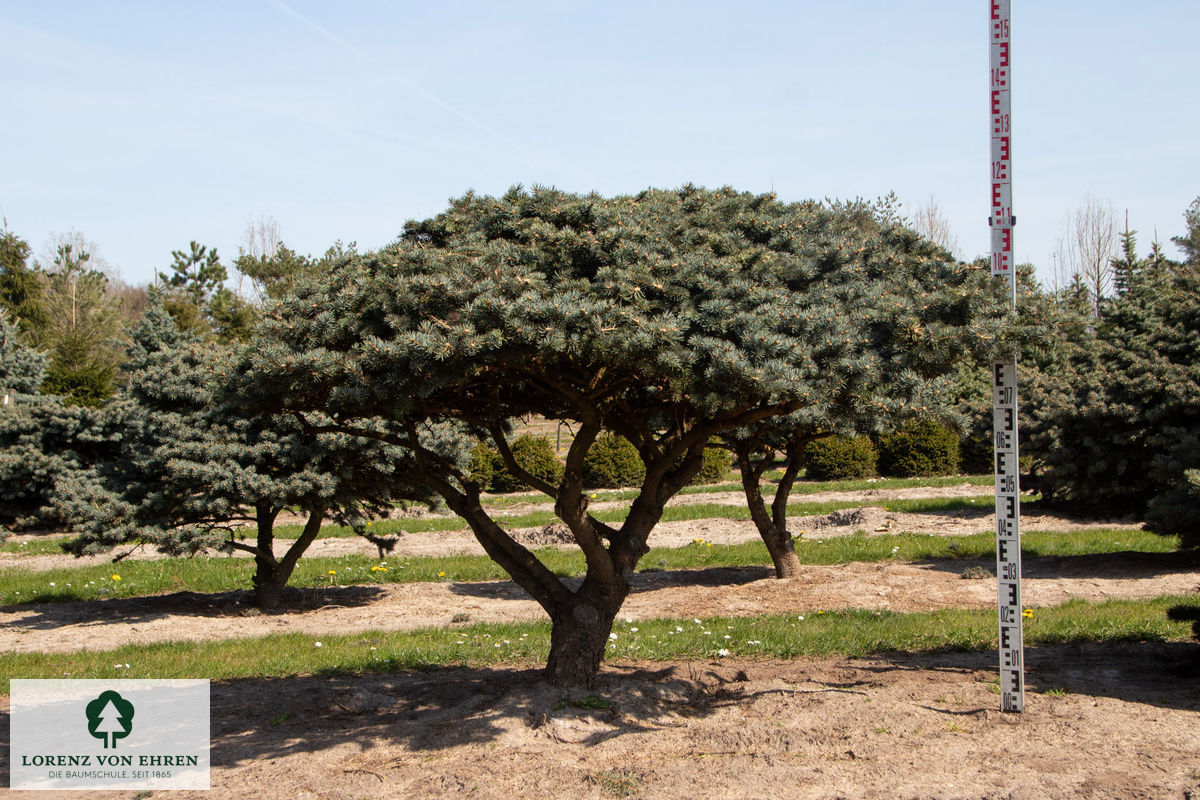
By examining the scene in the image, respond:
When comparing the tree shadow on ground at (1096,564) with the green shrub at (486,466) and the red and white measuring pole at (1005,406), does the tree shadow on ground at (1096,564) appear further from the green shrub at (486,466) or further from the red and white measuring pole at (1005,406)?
the green shrub at (486,466)

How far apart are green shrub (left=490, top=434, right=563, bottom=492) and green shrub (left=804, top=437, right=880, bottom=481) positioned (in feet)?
20.7

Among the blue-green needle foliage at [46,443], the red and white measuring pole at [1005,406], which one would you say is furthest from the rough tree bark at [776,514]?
the blue-green needle foliage at [46,443]

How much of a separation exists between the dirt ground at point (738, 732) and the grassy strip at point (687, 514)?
341 inches

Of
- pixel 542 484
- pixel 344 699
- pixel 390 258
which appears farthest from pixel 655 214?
pixel 344 699

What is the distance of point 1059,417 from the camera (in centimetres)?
1319

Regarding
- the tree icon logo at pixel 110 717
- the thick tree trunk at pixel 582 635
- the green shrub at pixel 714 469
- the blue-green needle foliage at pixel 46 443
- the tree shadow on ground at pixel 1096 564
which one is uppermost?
the blue-green needle foliage at pixel 46 443

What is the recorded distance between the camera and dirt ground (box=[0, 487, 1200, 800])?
485 cm

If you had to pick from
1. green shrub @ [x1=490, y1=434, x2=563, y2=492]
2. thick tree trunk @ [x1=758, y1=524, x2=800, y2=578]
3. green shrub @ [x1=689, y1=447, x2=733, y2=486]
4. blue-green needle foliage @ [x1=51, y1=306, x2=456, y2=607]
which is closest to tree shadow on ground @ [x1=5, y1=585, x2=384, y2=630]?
blue-green needle foliage @ [x1=51, y1=306, x2=456, y2=607]

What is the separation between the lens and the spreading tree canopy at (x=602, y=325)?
453cm

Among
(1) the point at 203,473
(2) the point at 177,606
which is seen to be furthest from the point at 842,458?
(1) the point at 203,473

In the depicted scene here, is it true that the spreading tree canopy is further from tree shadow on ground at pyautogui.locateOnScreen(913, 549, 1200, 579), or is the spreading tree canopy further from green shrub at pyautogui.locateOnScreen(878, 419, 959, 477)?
green shrub at pyautogui.locateOnScreen(878, 419, 959, 477)

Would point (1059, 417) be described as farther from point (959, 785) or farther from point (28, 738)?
point (28, 738)

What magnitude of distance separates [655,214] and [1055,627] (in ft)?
18.8

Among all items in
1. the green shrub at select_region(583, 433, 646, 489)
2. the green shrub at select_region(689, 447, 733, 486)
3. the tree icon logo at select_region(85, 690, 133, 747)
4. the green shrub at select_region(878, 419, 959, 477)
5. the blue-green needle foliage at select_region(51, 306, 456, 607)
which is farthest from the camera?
the green shrub at select_region(689, 447, 733, 486)
